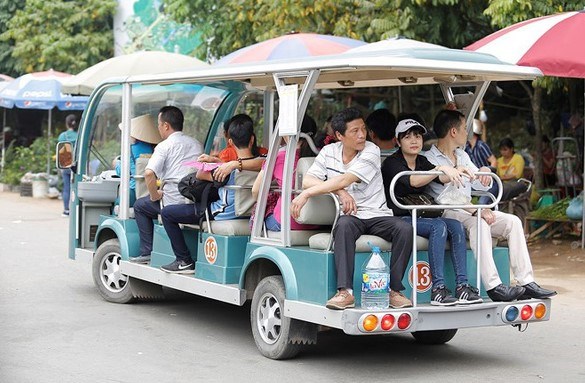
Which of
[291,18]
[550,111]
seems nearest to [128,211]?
[291,18]

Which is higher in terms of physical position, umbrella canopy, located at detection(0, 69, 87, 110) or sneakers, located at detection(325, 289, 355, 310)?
umbrella canopy, located at detection(0, 69, 87, 110)

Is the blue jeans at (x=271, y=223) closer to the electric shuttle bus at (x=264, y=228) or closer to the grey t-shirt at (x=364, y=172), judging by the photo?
the electric shuttle bus at (x=264, y=228)

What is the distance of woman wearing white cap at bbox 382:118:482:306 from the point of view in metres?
7.15

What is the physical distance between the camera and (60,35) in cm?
2761

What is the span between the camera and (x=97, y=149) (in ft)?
35.6

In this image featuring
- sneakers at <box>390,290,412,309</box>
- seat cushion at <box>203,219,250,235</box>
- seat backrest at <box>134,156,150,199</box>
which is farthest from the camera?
seat backrest at <box>134,156,150,199</box>

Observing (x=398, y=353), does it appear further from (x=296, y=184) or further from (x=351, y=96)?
(x=351, y=96)

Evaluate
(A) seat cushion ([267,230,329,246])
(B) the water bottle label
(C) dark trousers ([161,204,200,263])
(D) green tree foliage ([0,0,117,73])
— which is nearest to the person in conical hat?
(C) dark trousers ([161,204,200,263])

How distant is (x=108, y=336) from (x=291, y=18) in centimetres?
868

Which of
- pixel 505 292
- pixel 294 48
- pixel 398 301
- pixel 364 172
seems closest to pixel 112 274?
pixel 364 172

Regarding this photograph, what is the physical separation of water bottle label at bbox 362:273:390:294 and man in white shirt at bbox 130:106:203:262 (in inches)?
110

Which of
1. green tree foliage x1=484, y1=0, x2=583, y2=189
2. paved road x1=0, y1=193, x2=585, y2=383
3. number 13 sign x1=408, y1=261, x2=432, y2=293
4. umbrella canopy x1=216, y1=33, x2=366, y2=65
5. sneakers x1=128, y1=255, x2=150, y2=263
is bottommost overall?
paved road x1=0, y1=193, x2=585, y2=383

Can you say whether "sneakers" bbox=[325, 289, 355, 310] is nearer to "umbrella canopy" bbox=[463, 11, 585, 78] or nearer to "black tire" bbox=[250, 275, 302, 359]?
"black tire" bbox=[250, 275, 302, 359]

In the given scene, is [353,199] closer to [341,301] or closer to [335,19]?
[341,301]
